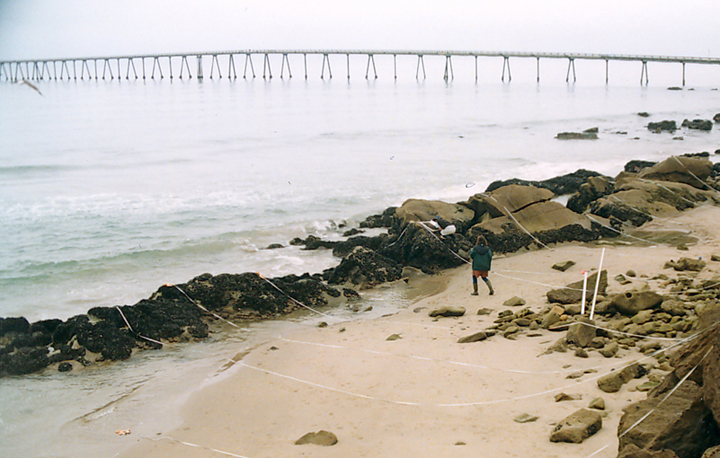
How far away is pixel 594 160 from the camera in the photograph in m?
34.7

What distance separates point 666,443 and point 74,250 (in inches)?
663

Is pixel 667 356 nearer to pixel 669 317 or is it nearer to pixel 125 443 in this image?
pixel 669 317

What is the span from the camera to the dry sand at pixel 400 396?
5.80 metres

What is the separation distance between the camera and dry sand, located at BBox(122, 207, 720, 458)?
5805 millimetres

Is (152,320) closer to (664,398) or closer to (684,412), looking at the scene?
(664,398)

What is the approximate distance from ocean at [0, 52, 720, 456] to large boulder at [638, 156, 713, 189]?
7.40m

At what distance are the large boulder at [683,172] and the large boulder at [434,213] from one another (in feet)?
23.2

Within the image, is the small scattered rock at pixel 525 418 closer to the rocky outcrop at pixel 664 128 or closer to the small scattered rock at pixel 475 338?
the small scattered rock at pixel 475 338

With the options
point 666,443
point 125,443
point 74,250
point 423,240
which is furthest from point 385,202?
point 666,443

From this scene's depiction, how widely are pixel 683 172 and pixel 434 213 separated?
28.9 feet

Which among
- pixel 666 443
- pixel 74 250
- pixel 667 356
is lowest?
pixel 74 250

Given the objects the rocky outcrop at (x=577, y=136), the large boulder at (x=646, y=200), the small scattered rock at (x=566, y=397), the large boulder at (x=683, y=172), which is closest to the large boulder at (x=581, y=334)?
the small scattered rock at (x=566, y=397)

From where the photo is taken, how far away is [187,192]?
26.8m

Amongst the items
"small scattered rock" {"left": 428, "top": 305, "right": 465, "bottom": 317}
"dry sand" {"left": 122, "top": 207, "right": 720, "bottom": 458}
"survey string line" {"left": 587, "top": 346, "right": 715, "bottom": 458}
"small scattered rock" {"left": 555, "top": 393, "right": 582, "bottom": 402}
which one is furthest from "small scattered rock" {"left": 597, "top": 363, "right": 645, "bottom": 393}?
A: "small scattered rock" {"left": 428, "top": 305, "right": 465, "bottom": 317}
